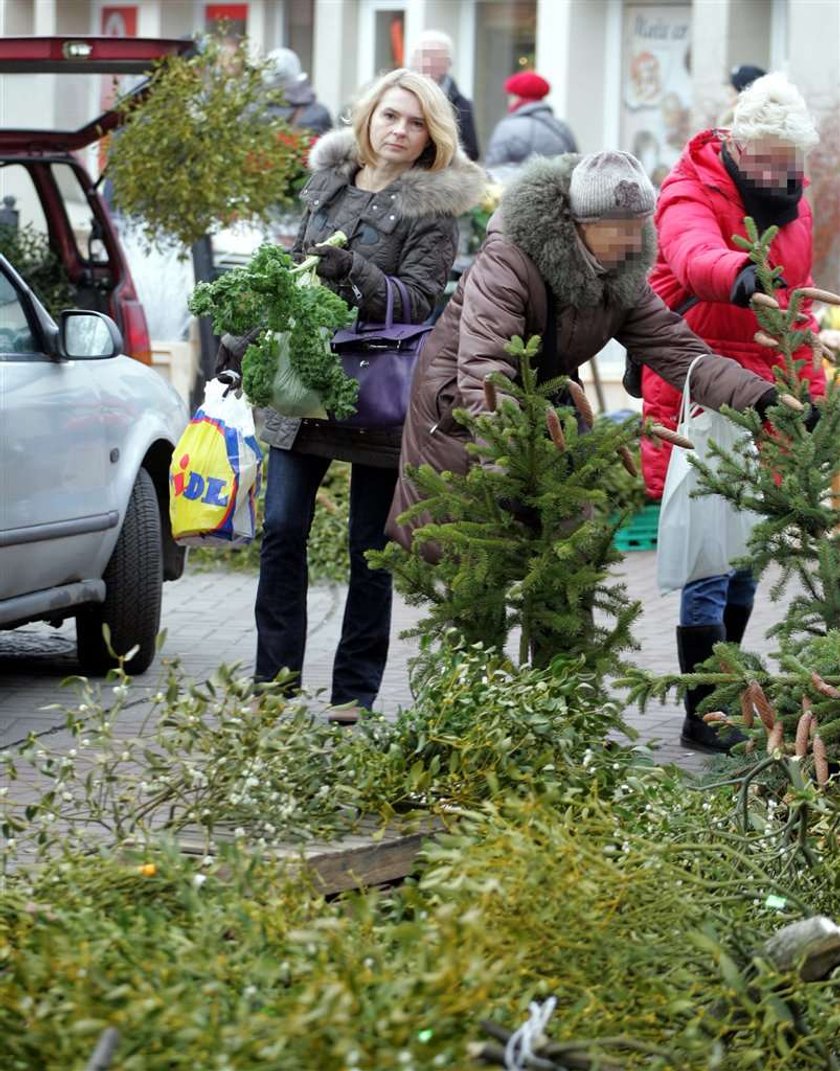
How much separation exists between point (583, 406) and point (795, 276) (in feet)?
6.35

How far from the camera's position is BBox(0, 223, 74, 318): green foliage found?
944cm

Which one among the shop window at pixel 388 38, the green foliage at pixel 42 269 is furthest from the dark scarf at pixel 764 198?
the shop window at pixel 388 38

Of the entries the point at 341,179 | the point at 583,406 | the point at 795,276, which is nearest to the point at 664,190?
the point at 795,276

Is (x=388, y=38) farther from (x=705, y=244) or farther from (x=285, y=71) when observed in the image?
(x=705, y=244)

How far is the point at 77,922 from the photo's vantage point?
113 inches

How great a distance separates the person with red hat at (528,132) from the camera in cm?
1359

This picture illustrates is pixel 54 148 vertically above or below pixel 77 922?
above

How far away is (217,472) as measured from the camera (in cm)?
581

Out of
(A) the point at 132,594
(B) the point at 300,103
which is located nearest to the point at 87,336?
(A) the point at 132,594

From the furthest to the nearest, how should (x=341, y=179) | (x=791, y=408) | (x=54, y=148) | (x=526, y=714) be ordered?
(x=54, y=148)
(x=341, y=179)
(x=791, y=408)
(x=526, y=714)

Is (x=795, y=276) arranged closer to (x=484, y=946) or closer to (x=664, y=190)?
(x=664, y=190)

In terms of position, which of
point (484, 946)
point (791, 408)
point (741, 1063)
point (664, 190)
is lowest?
point (741, 1063)

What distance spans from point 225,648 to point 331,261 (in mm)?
2845

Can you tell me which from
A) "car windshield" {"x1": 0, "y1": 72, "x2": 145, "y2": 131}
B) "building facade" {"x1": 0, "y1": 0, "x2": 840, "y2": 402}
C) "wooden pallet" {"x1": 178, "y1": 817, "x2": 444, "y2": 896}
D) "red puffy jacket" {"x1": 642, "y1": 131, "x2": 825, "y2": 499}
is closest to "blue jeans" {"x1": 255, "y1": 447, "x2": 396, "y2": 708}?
"red puffy jacket" {"x1": 642, "y1": 131, "x2": 825, "y2": 499}
